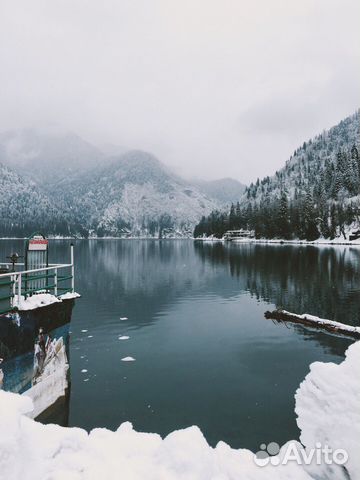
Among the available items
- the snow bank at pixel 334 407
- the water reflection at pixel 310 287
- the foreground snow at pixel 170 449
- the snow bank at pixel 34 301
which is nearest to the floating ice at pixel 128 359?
the snow bank at pixel 34 301

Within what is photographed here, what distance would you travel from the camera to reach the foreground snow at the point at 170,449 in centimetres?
633

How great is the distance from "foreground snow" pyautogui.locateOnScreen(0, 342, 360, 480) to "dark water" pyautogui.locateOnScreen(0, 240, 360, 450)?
6.41 meters

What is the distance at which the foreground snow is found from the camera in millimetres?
6332

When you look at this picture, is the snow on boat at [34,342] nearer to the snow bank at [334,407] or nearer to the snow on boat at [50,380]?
the snow on boat at [50,380]

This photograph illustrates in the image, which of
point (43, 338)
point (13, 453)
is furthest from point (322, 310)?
point (13, 453)

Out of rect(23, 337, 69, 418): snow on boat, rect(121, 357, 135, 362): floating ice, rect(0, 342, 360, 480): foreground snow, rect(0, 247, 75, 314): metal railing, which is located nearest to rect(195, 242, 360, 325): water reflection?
rect(121, 357, 135, 362): floating ice

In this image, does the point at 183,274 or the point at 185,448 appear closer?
the point at 185,448

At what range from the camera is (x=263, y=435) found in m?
13.5

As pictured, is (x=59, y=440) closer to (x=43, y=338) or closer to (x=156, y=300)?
(x=43, y=338)

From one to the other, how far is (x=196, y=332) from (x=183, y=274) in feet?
124

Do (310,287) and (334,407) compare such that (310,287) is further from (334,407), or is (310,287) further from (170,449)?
(170,449)

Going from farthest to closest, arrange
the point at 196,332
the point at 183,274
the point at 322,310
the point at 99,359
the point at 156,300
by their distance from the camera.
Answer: the point at 183,274, the point at 156,300, the point at 322,310, the point at 196,332, the point at 99,359

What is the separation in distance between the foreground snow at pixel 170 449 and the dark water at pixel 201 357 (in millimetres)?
6412

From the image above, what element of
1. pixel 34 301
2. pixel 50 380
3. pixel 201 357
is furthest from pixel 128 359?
pixel 34 301
